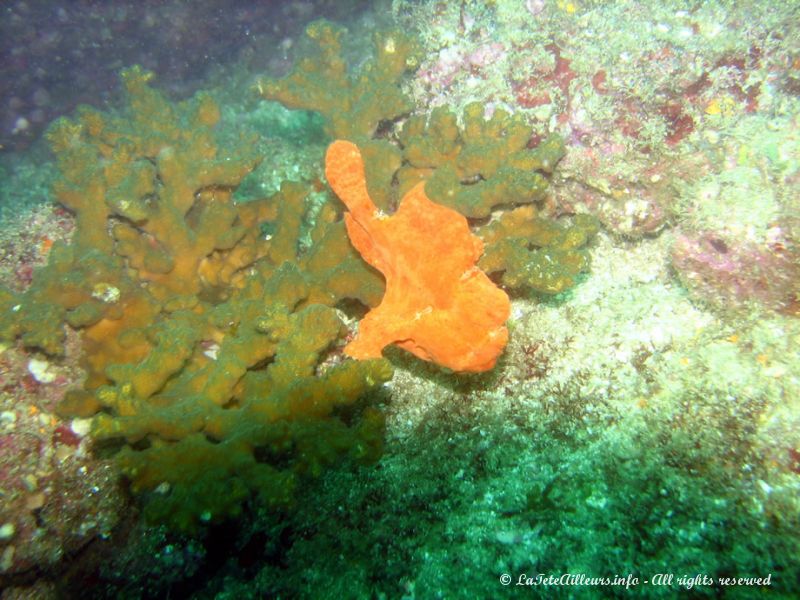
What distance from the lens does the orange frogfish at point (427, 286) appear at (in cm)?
262

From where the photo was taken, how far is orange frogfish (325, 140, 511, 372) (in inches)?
103

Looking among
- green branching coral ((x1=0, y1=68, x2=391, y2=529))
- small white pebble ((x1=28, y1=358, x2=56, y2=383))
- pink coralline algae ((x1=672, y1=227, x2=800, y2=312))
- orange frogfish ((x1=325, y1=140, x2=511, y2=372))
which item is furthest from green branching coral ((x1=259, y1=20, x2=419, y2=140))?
small white pebble ((x1=28, y1=358, x2=56, y2=383))

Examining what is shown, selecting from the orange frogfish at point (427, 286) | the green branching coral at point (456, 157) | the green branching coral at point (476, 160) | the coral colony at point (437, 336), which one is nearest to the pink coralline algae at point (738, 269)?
the coral colony at point (437, 336)

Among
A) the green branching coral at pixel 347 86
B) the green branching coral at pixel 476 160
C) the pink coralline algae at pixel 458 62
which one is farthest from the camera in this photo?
the pink coralline algae at pixel 458 62

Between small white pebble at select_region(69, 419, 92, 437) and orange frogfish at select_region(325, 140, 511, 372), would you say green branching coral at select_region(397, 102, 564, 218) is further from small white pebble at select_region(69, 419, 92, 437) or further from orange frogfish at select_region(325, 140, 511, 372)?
small white pebble at select_region(69, 419, 92, 437)

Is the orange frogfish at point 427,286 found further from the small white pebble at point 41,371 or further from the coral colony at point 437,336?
the small white pebble at point 41,371

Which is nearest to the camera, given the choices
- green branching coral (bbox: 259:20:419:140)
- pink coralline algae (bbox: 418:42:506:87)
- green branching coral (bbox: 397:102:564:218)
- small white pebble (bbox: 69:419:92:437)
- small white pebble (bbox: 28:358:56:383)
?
small white pebble (bbox: 69:419:92:437)

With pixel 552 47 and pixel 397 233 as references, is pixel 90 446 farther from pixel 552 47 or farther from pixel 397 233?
pixel 552 47

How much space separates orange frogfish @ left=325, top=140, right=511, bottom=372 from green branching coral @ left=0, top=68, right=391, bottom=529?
0.30m

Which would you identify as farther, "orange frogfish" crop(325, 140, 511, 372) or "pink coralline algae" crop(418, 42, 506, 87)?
"pink coralline algae" crop(418, 42, 506, 87)

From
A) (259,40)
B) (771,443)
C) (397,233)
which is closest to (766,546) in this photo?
(771,443)

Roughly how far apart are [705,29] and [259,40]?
962cm

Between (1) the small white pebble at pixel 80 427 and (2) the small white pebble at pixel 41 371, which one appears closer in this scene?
(1) the small white pebble at pixel 80 427

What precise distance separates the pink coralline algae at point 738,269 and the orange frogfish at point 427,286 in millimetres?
2009
